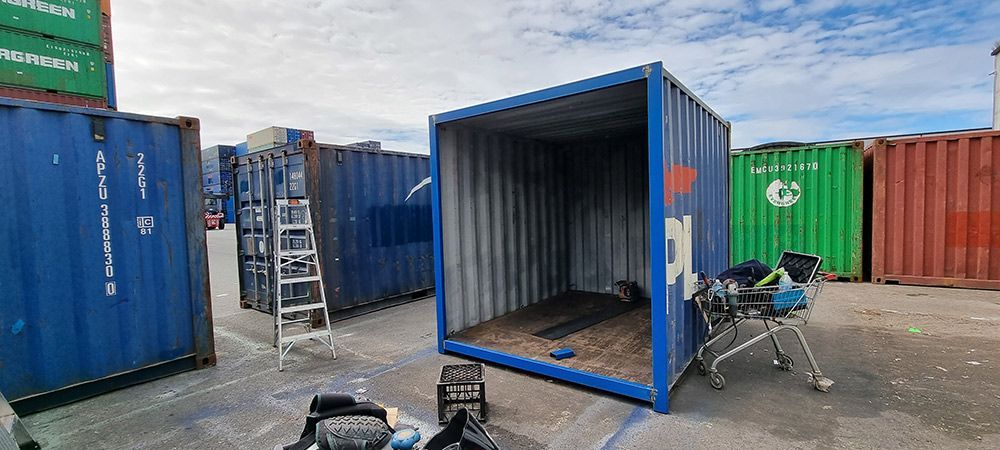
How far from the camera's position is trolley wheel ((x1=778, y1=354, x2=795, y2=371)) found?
165 inches

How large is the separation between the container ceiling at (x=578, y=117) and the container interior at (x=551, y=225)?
1 centimetres

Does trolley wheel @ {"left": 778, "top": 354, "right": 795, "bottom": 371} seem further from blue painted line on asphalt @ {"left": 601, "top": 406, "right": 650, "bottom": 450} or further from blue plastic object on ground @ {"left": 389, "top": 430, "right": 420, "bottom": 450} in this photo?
blue plastic object on ground @ {"left": 389, "top": 430, "right": 420, "bottom": 450}

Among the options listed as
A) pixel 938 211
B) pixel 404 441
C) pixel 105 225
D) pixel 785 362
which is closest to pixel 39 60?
pixel 105 225

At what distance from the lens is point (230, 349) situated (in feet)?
17.7

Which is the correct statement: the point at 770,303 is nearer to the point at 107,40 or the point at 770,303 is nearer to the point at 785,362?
the point at 785,362

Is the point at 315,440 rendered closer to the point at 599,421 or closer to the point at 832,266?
the point at 599,421

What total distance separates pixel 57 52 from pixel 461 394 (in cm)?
680

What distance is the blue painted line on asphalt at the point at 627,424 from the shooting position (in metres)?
3.00

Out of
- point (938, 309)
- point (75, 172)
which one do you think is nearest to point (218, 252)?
point (75, 172)

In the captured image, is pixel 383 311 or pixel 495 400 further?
pixel 383 311

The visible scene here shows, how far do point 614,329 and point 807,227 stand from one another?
6326 millimetres

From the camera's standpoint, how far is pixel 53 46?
564cm

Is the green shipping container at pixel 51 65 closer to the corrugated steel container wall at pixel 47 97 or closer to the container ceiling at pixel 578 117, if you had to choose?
the corrugated steel container wall at pixel 47 97

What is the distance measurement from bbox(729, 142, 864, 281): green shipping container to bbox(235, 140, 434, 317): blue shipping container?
239 inches
